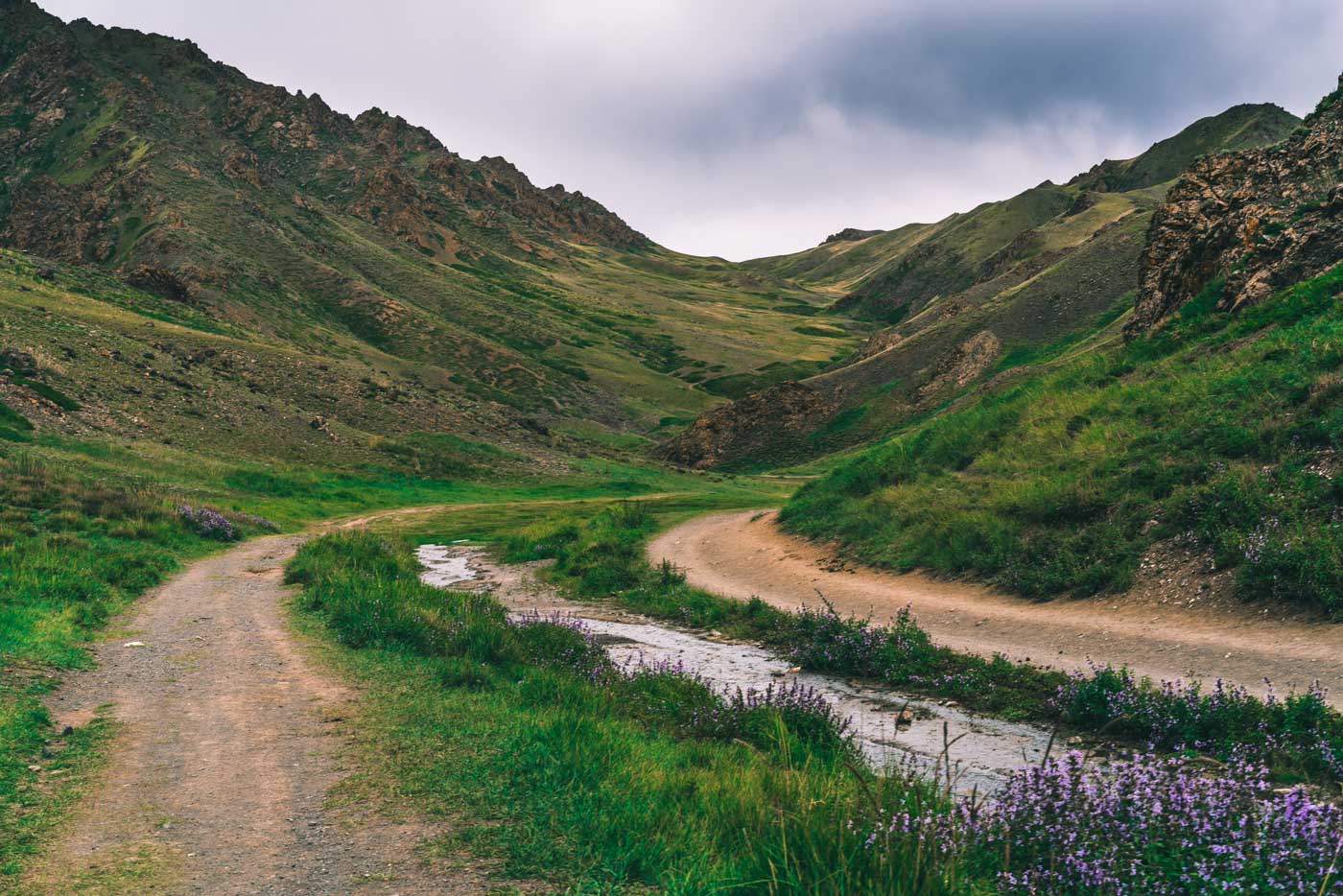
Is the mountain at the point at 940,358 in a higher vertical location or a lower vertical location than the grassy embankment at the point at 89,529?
higher

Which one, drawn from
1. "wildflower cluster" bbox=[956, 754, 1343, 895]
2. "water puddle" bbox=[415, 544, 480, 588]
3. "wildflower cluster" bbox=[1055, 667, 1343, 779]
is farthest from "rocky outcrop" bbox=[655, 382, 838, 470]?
"wildflower cluster" bbox=[956, 754, 1343, 895]

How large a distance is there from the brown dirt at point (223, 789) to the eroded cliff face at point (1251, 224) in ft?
88.8

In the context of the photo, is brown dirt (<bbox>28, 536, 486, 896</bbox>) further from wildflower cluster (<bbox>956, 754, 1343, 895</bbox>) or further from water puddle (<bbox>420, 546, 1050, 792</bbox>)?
water puddle (<bbox>420, 546, 1050, 792</bbox>)

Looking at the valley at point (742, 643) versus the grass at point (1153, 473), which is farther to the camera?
the grass at point (1153, 473)

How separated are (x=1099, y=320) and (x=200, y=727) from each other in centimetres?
7494

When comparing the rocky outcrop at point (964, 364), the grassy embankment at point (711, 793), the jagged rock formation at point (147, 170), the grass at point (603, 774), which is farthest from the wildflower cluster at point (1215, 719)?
the jagged rock formation at point (147, 170)

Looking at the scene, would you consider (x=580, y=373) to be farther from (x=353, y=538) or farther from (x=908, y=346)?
(x=353, y=538)

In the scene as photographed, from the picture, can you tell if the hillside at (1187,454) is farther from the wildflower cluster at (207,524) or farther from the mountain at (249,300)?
the mountain at (249,300)

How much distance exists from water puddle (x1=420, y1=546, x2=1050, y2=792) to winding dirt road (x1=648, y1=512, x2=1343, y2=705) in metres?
2.25

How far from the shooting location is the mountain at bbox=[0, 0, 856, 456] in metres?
56.4

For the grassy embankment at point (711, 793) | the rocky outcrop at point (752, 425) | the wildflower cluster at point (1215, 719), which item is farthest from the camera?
the rocky outcrop at point (752, 425)

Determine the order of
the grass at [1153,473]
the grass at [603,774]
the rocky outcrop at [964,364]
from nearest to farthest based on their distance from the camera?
the grass at [603,774], the grass at [1153,473], the rocky outcrop at [964,364]

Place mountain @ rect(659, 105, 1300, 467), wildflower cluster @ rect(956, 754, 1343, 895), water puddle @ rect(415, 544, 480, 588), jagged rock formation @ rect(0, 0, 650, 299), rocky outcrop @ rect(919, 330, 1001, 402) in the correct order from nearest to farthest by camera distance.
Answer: wildflower cluster @ rect(956, 754, 1343, 895), water puddle @ rect(415, 544, 480, 588), mountain @ rect(659, 105, 1300, 467), rocky outcrop @ rect(919, 330, 1001, 402), jagged rock formation @ rect(0, 0, 650, 299)

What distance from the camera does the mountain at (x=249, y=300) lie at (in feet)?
185
